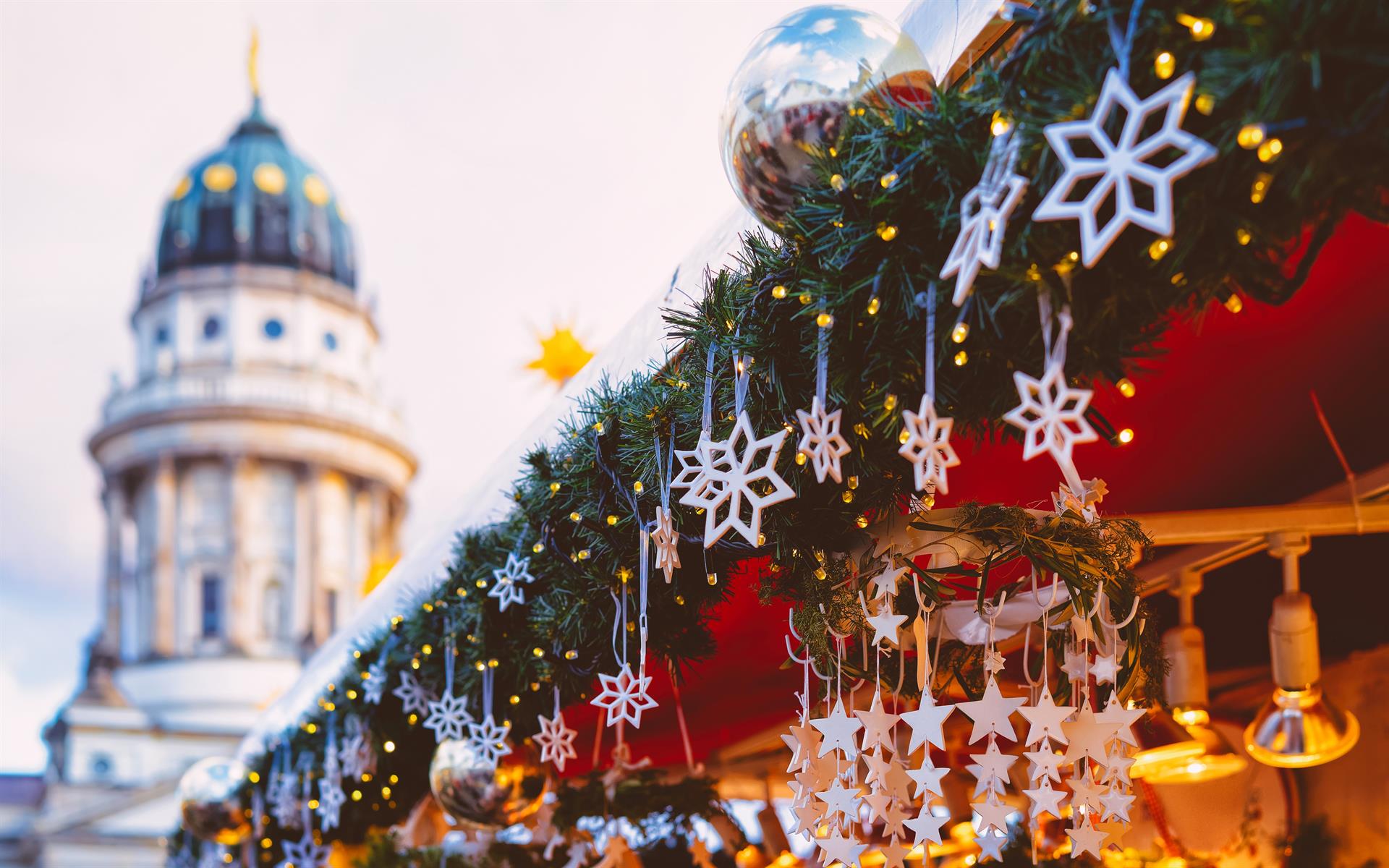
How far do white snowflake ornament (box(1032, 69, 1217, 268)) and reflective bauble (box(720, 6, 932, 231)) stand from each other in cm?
58

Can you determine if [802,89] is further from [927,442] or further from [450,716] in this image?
[450,716]

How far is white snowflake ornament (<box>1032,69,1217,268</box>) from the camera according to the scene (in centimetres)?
152

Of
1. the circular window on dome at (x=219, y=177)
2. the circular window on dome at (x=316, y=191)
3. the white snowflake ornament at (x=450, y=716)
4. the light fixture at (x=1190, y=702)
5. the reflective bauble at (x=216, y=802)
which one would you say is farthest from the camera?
the circular window on dome at (x=316, y=191)

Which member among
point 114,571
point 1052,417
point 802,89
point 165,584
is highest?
point 114,571

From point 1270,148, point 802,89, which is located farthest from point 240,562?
point 1270,148

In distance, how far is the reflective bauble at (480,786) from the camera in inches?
176

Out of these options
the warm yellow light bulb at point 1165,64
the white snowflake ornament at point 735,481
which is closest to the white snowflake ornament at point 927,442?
the white snowflake ornament at point 735,481

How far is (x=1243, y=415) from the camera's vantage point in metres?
3.94

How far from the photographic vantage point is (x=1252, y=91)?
1.57m

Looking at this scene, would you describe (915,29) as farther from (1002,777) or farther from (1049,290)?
(1002,777)

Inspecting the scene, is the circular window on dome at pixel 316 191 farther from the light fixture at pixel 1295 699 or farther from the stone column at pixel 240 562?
the light fixture at pixel 1295 699

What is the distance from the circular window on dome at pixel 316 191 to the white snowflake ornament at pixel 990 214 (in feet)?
163

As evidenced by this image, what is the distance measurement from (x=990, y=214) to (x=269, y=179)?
49.9 metres

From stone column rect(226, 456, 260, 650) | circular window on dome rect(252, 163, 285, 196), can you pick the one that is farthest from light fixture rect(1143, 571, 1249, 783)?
circular window on dome rect(252, 163, 285, 196)
